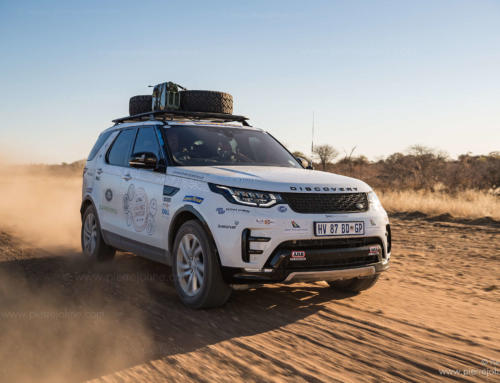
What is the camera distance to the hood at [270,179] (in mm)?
4617

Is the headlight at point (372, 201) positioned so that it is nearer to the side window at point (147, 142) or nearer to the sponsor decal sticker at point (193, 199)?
the sponsor decal sticker at point (193, 199)

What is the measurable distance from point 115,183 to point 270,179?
107 inches

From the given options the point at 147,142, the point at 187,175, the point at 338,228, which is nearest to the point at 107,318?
the point at 187,175

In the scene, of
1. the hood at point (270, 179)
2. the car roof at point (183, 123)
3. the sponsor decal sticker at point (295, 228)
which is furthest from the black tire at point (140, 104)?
the sponsor decal sticker at point (295, 228)

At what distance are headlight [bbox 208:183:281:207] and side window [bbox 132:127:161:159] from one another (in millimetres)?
1463

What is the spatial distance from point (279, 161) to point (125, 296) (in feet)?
8.02

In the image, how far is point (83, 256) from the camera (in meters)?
7.80

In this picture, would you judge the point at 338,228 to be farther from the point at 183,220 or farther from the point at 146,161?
the point at 146,161

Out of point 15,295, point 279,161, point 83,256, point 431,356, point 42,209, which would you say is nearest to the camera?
point 431,356

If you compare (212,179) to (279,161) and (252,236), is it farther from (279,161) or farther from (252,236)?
(279,161)

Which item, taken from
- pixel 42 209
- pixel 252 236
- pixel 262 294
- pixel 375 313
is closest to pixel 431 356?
pixel 375 313

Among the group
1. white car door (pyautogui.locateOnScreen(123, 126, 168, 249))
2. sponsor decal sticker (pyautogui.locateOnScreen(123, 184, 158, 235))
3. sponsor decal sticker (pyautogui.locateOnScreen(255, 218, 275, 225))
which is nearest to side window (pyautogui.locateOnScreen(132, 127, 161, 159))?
white car door (pyautogui.locateOnScreen(123, 126, 168, 249))

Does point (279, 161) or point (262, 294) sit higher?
point (279, 161)

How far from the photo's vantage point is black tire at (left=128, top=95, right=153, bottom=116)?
27.0ft
